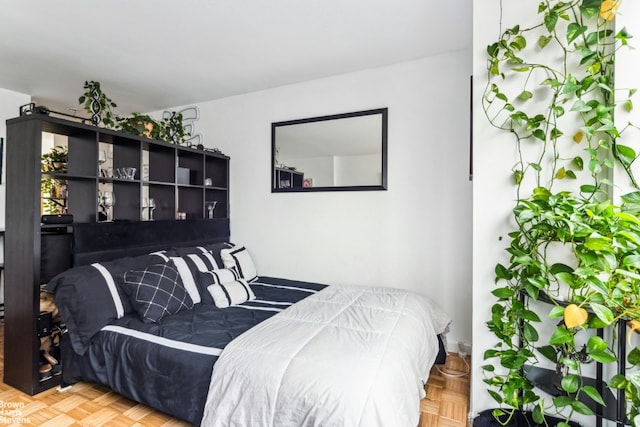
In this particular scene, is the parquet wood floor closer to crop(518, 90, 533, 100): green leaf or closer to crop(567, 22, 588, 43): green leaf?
crop(518, 90, 533, 100): green leaf

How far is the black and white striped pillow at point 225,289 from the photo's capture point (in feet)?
7.72

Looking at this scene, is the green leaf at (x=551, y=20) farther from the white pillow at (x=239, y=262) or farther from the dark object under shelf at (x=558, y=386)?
the white pillow at (x=239, y=262)

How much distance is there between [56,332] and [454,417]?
2648mm

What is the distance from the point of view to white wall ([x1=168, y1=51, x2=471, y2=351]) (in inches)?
101

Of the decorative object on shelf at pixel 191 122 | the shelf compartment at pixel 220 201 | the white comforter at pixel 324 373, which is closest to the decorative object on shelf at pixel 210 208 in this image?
the shelf compartment at pixel 220 201

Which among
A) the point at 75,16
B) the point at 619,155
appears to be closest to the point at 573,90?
the point at 619,155

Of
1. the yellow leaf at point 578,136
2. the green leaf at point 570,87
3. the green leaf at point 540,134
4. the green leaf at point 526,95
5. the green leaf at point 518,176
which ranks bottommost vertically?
the green leaf at point 518,176

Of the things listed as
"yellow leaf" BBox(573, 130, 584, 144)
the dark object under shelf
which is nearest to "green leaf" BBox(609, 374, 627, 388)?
the dark object under shelf

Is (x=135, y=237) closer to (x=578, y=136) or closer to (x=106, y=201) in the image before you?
(x=106, y=201)

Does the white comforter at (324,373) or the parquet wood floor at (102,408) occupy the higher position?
the white comforter at (324,373)

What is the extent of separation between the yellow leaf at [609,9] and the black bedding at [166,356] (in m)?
2.23

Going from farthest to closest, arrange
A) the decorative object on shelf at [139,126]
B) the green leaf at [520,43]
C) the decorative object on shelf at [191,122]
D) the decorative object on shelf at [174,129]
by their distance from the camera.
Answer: the decorative object on shelf at [191,122]
the decorative object on shelf at [174,129]
the decorative object on shelf at [139,126]
the green leaf at [520,43]

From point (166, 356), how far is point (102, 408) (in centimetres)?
68

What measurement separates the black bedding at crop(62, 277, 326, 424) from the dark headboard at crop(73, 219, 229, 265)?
658 millimetres
